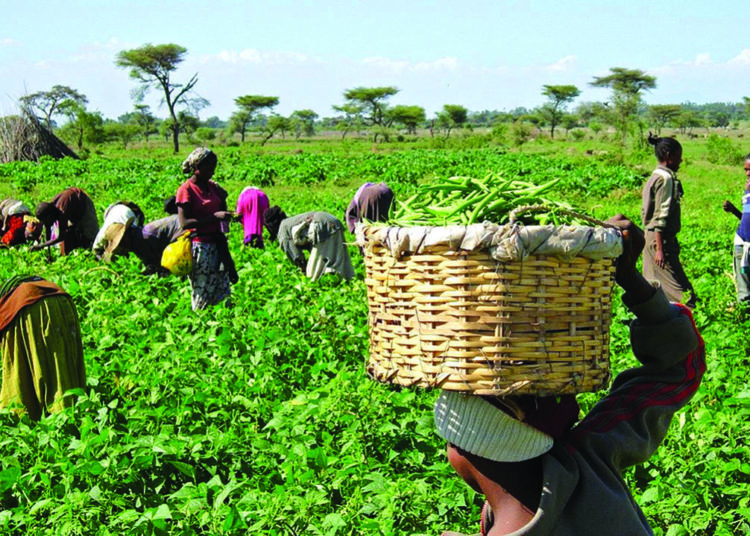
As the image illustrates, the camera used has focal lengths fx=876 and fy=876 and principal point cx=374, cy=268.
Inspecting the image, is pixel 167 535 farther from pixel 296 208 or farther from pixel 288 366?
pixel 296 208

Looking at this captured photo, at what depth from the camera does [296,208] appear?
1583 cm

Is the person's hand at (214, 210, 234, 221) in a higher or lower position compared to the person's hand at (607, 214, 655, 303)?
lower

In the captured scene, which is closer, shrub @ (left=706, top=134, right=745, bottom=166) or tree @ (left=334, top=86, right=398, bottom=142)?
shrub @ (left=706, top=134, right=745, bottom=166)

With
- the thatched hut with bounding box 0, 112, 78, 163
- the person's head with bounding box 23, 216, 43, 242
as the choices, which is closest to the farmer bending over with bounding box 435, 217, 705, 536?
the person's head with bounding box 23, 216, 43, 242

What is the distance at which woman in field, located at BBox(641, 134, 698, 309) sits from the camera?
640cm

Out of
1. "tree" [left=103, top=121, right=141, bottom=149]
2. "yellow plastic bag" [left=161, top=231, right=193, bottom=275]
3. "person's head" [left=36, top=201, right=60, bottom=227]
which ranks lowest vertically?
"yellow plastic bag" [left=161, top=231, right=193, bottom=275]

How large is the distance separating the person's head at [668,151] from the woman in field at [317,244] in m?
3.02

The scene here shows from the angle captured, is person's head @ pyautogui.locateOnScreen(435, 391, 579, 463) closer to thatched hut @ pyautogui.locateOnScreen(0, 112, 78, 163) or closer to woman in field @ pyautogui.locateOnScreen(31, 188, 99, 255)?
woman in field @ pyautogui.locateOnScreen(31, 188, 99, 255)

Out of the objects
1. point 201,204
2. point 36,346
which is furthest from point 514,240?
point 201,204

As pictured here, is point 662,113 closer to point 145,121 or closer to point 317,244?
point 145,121

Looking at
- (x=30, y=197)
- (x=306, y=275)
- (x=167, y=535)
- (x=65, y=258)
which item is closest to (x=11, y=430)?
(x=167, y=535)

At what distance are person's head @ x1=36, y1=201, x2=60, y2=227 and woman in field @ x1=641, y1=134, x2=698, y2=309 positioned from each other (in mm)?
5884

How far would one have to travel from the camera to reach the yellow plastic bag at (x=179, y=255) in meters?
6.20

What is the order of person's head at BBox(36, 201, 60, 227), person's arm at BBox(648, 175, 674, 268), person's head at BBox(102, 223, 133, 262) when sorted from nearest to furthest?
person's arm at BBox(648, 175, 674, 268) → person's head at BBox(102, 223, 133, 262) → person's head at BBox(36, 201, 60, 227)
